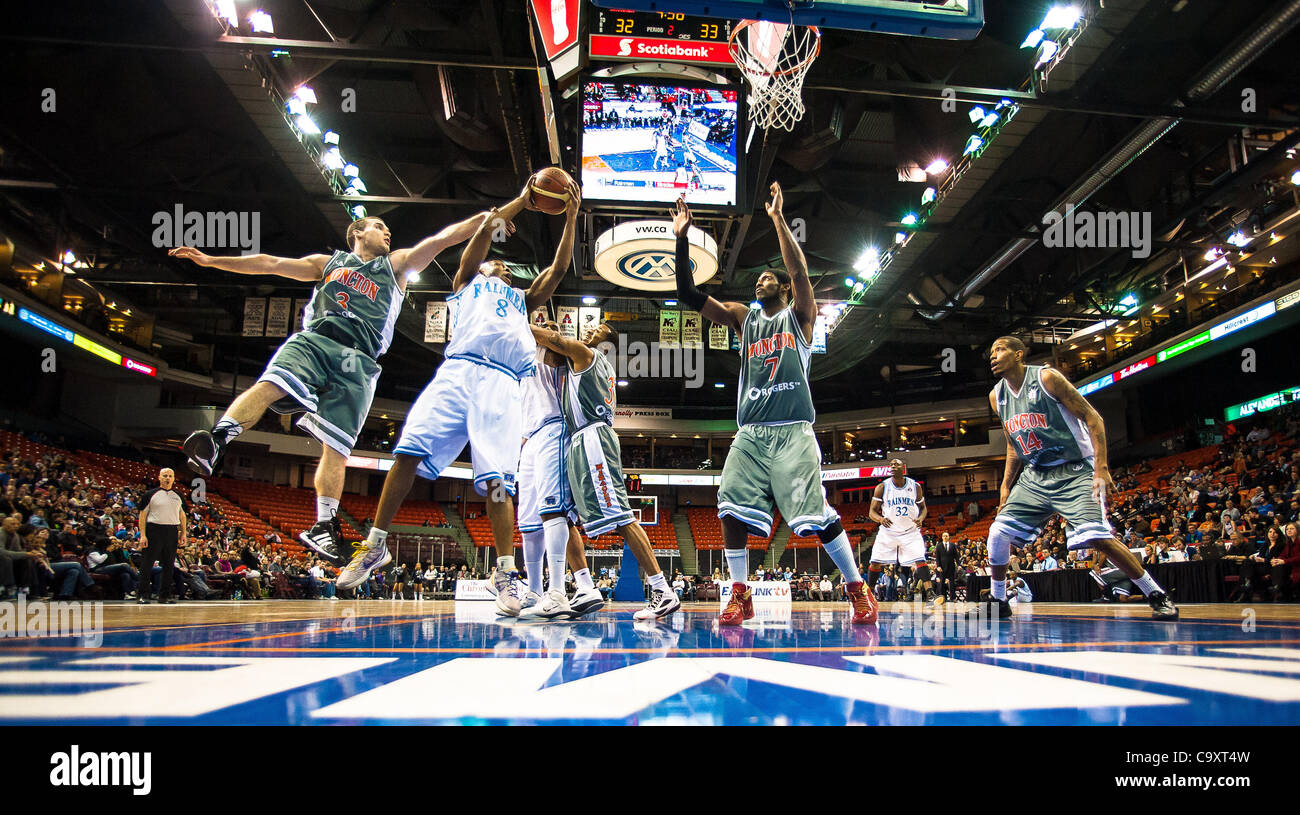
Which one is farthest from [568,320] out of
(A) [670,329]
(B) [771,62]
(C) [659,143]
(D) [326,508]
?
(D) [326,508]

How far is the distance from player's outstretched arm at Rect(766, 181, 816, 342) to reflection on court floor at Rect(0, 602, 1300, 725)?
80.4 inches

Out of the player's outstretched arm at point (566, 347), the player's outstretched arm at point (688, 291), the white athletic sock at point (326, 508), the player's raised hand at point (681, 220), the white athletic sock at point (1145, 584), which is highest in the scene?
the player's raised hand at point (681, 220)

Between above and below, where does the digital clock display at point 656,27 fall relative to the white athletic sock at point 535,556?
above

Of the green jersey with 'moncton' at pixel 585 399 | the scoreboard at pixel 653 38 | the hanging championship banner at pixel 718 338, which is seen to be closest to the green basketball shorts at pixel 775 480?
the green jersey with 'moncton' at pixel 585 399

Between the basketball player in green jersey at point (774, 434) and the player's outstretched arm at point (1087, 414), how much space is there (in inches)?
60.2

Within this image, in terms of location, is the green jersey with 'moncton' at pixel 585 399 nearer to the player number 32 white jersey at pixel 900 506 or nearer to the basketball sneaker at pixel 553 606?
the basketball sneaker at pixel 553 606

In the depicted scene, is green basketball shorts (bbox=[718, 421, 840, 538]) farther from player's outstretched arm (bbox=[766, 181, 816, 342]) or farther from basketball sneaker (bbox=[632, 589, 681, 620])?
basketball sneaker (bbox=[632, 589, 681, 620])

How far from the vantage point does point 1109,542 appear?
427 cm

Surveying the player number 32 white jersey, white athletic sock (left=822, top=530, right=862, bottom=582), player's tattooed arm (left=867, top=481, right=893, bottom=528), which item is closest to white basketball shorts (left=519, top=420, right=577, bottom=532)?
white athletic sock (left=822, top=530, right=862, bottom=582)

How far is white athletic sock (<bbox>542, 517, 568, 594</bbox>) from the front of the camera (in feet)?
14.4

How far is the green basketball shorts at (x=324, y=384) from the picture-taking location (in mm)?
3467

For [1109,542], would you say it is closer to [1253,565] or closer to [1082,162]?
[1253,565]

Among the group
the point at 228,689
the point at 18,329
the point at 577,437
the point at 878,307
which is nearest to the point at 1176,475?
the point at 878,307
